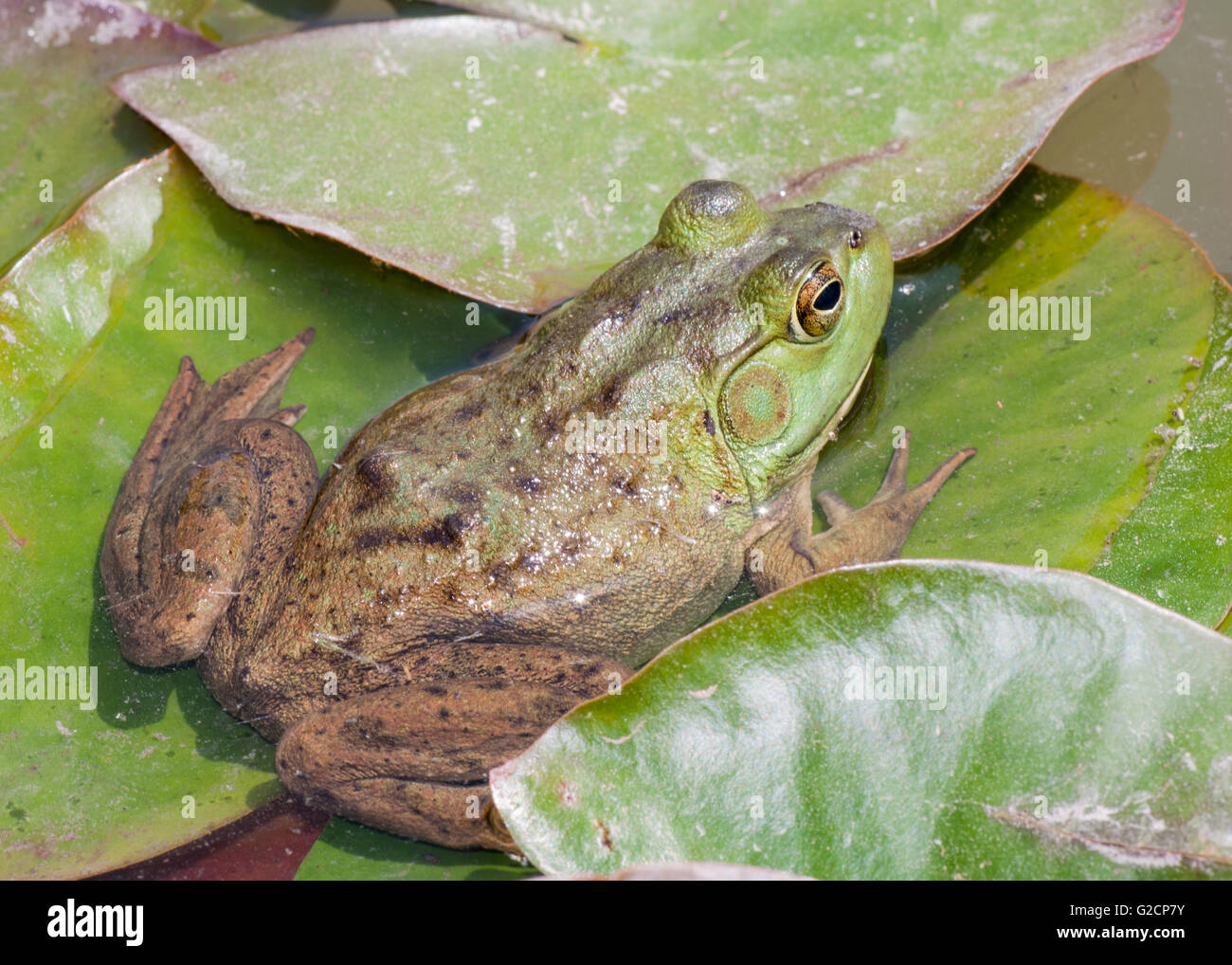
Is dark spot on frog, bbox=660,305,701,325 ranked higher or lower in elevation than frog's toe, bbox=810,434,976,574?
higher

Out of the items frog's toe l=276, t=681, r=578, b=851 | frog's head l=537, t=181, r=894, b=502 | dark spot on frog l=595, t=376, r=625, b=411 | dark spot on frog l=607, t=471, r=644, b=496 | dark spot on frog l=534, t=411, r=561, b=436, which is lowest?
frog's toe l=276, t=681, r=578, b=851

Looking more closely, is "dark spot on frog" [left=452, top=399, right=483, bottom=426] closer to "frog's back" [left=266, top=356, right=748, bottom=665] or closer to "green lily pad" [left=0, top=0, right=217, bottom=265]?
"frog's back" [left=266, top=356, right=748, bottom=665]

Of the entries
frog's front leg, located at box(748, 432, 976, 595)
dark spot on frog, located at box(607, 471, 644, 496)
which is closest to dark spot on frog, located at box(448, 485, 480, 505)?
dark spot on frog, located at box(607, 471, 644, 496)

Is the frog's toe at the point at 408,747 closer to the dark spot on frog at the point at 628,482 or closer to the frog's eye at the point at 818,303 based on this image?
the dark spot on frog at the point at 628,482

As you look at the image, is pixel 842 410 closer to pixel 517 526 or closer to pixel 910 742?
pixel 517 526

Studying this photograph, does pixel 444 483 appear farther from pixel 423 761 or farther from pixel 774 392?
pixel 774 392

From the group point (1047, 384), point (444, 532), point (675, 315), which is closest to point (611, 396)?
point (675, 315)

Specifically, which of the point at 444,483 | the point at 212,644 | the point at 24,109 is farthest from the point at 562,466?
the point at 24,109
